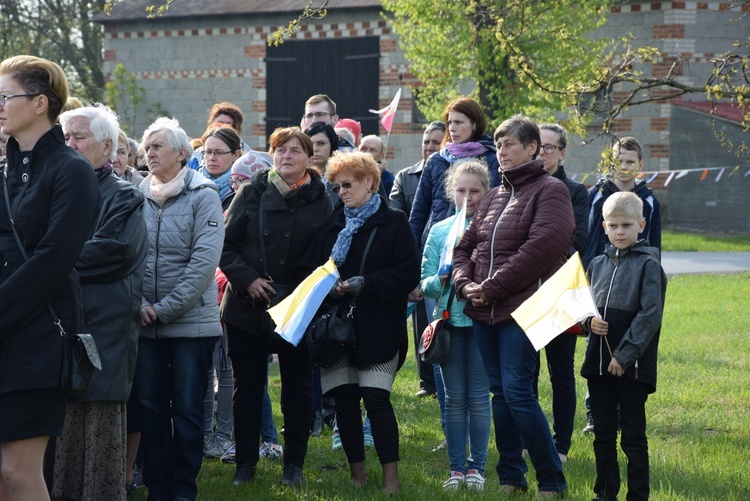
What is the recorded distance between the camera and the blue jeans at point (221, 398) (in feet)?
24.0

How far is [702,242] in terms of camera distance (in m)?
24.9

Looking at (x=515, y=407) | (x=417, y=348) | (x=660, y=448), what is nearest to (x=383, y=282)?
A: (x=515, y=407)

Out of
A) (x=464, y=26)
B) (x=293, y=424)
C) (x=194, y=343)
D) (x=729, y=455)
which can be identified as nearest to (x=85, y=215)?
(x=194, y=343)

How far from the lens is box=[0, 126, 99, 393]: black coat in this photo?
4059 millimetres

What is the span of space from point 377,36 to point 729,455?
24.4m

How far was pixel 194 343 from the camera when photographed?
602 centimetres

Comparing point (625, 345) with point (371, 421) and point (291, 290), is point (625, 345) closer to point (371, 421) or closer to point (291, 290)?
point (371, 421)

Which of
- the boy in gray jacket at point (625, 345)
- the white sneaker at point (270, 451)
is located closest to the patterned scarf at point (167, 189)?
the white sneaker at point (270, 451)

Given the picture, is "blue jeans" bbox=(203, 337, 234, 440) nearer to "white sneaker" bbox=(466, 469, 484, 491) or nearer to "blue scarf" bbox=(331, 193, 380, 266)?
"blue scarf" bbox=(331, 193, 380, 266)

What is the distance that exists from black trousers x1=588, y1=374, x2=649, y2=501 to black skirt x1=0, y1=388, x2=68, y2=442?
9.31 feet

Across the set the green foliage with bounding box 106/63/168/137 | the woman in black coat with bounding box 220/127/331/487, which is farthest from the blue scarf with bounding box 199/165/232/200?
the green foliage with bounding box 106/63/168/137

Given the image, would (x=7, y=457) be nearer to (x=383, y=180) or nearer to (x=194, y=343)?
(x=194, y=343)

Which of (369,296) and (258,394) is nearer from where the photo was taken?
(369,296)

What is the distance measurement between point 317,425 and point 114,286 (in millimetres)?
3265
